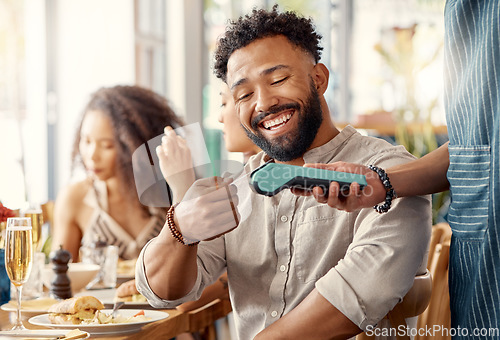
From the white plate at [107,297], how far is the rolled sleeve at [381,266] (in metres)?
0.45

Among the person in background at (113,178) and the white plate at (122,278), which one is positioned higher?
the person in background at (113,178)

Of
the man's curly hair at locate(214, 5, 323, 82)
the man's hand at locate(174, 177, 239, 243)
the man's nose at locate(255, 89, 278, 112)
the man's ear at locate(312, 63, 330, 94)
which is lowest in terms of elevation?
the man's hand at locate(174, 177, 239, 243)

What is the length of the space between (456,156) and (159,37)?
2947 mm

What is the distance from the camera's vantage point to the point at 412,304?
115 cm

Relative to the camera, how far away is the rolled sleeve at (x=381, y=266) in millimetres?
1081

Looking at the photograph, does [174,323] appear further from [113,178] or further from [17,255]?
[113,178]

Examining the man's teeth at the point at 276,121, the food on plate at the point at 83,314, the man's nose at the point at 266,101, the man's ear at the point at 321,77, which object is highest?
the man's ear at the point at 321,77

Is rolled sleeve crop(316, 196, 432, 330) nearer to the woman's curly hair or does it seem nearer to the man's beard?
the man's beard

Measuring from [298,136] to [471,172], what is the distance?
366 mm

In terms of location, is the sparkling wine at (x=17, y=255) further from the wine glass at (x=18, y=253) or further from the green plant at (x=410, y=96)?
the green plant at (x=410, y=96)

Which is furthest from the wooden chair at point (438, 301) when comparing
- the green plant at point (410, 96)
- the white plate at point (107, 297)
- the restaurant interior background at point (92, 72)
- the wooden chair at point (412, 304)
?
the green plant at point (410, 96)

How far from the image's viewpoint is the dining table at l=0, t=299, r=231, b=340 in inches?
46.9

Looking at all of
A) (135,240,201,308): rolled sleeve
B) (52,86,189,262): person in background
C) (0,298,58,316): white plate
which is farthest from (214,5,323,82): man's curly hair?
(52,86,189,262): person in background

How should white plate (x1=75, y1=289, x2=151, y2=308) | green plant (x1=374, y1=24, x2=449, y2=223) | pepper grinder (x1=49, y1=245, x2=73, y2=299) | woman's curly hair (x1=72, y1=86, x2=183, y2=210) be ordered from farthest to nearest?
green plant (x1=374, y1=24, x2=449, y2=223) < woman's curly hair (x1=72, y1=86, x2=183, y2=210) < pepper grinder (x1=49, y1=245, x2=73, y2=299) < white plate (x1=75, y1=289, x2=151, y2=308)
